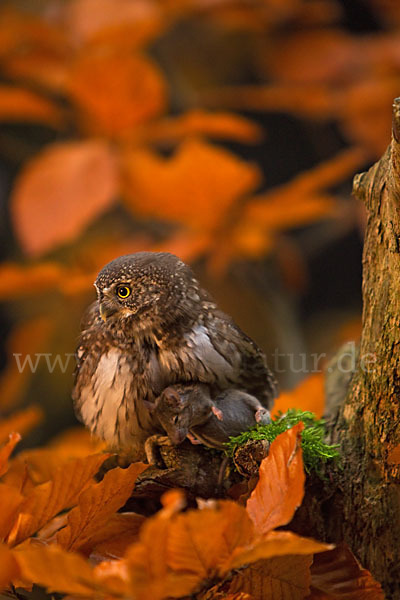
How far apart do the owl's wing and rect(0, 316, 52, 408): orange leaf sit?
104cm

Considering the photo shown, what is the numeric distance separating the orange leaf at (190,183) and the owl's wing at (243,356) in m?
0.45

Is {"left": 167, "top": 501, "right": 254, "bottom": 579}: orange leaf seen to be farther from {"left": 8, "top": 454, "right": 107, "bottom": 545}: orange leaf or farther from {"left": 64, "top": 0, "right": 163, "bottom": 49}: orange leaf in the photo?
{"left": 64, "top": 0, "right": 163, "bottom": 49}: orange leaf

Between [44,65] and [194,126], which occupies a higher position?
[44,65]

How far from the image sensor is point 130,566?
1.47 feet

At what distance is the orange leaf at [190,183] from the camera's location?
47.9 inches

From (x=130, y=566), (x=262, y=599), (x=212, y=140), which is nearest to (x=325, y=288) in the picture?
(x=212, y=140)

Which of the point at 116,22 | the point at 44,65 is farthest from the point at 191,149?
the point at 44,65

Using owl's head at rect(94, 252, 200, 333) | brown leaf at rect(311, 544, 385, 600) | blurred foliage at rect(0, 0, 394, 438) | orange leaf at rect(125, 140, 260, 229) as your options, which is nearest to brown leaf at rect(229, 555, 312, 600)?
brown leaf at rect(311, 544, 385, 600)

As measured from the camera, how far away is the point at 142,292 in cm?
76

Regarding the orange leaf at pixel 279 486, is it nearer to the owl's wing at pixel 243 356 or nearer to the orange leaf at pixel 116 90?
the owl's wing at pixel 243 356

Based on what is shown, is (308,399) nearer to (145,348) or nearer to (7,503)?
(145,348)

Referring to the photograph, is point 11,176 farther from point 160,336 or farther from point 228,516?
point 228,516

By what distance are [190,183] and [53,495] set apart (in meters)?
0.79

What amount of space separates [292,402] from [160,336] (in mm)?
279
